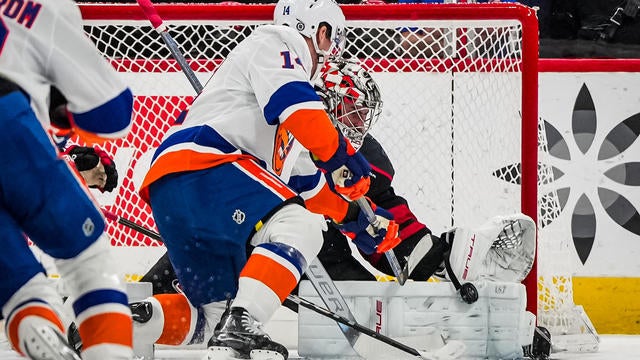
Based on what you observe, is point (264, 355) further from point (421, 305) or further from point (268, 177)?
point (421, 305)

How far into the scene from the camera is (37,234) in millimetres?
1702

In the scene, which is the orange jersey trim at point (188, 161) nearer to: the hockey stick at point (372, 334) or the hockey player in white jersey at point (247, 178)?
the hockey player in white jersey at point (247, 178)

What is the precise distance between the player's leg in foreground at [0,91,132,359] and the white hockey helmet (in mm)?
1419

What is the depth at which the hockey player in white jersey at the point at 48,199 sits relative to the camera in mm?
1657

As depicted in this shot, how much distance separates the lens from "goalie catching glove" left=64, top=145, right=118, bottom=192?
10.6 feet

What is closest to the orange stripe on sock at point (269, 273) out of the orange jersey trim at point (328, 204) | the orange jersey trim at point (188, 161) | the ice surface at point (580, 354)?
the orange jersey trim at point (188, 161)

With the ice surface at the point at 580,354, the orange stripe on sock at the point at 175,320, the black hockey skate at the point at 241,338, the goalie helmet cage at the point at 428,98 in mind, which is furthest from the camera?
the goalie helmet cage at the point at 428,98

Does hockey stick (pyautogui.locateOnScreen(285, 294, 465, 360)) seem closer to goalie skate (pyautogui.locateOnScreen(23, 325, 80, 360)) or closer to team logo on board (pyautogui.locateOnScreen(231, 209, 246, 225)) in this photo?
team logo on board (pyautogui.locateOnScreen(231, 209, 246, 225))

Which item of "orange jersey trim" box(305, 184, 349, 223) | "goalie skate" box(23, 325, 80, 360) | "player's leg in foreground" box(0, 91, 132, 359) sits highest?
"player's leg in foreground" box(0, 91, 132, 359)

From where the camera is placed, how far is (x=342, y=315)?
10.4 ft

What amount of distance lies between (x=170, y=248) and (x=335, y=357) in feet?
2.24

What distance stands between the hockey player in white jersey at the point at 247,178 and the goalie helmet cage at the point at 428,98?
0.84 m

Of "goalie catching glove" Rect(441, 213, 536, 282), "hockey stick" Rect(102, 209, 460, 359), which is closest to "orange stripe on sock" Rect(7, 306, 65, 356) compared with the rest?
"hockey stick" Rect(102, 209, 460, 359)

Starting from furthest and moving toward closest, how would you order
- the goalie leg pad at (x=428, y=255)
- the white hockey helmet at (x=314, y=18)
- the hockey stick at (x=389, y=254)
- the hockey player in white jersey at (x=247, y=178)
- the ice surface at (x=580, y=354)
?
the goalie leg pad at (x=428, y=255) → the ice surface at (x=580, y=354) → the hockey stick at (x=389, y=254) → the white hockey helmet at (x=314, y=18) → the hockey player in white jersey at (x=247, y=178)
